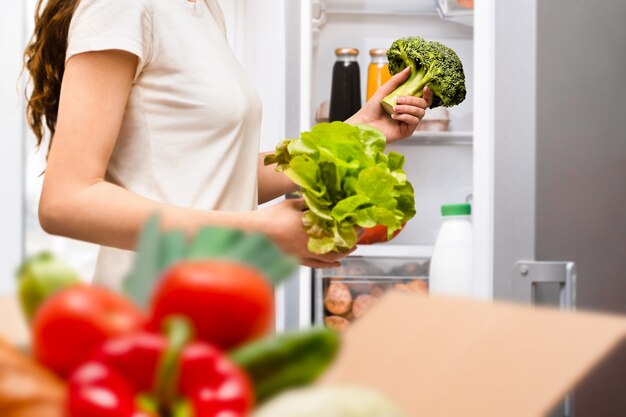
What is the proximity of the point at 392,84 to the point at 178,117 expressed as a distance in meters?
0.54

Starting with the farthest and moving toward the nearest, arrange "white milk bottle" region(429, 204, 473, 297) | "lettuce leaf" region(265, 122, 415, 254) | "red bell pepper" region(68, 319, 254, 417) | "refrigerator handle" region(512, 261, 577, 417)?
"white milk bottle" region(429, 204, 473, 297), "refrigerator handle" region(512, 261, 577, 417), "lettuce leaf" region(265, 122, 415, 254), "red bell pepper" region(68, 319, 254, 417)

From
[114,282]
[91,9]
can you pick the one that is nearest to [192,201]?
[114,282]

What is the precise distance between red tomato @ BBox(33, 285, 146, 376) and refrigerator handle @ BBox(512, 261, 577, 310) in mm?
1081

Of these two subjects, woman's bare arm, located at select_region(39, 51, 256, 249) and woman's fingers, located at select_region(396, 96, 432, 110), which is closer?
woman's bare arm, located at select_region(39, 51, 256, 249)

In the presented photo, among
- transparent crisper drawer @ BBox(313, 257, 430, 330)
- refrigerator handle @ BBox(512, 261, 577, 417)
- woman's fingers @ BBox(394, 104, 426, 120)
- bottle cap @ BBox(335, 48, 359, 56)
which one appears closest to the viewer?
refrigerator handle @ BBox(512, 261, 577, 417)

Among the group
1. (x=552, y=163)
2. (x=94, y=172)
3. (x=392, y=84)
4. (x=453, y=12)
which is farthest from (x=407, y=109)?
(x=453, y=12)

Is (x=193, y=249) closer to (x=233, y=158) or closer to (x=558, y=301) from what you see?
(x=233, y=158)

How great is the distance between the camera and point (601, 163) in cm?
142

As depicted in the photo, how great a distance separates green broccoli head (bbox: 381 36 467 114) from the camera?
164 centimetres

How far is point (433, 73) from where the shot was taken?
5.37ft

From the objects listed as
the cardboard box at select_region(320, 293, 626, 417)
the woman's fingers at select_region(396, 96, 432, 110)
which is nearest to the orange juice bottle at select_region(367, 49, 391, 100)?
the woman's fingers at select_region(396, 96, 432, 110)

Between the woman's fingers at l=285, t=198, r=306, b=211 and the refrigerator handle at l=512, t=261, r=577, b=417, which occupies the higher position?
the woman's fingers at l=285, t=198, r=306, b=211

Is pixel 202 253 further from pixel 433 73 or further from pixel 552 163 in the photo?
pixel 433 73

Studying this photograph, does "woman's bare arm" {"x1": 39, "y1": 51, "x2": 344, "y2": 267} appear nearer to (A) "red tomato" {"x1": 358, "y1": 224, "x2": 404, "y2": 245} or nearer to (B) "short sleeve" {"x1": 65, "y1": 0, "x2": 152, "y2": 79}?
(B) "short sleeve" {"x1": 65, "y1": 0, "x2": 152, "y2": 79}
